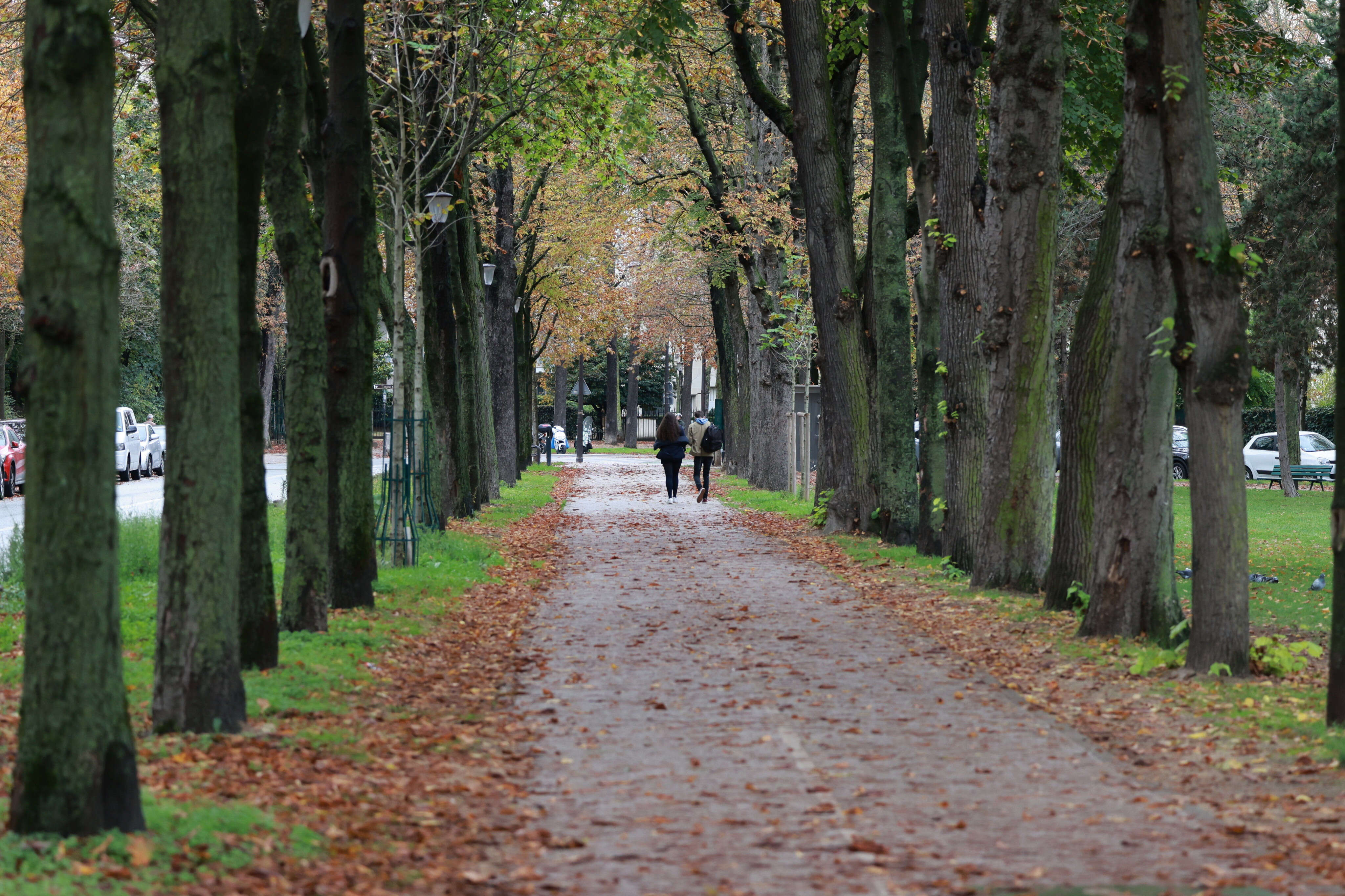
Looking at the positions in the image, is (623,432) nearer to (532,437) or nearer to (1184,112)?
(532,437)

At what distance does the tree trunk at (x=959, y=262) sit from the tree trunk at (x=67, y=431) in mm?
11582

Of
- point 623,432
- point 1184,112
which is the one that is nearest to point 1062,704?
point 1184,112

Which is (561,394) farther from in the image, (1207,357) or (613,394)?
(1207,357)

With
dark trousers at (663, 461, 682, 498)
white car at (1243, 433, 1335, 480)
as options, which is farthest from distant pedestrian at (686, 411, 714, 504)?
white car at (1243, 433, 1335, 480)

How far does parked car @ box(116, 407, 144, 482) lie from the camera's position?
38344 mm

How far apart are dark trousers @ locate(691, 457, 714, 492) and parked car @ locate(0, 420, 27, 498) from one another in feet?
45.1

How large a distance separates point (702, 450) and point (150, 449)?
20202 mm

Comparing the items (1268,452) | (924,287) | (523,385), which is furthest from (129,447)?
(1268,452)

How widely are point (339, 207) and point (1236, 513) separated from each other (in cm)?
723

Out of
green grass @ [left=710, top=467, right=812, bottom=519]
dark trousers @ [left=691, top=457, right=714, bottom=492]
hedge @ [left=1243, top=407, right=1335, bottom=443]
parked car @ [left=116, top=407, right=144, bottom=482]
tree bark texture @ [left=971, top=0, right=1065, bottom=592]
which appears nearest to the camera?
tree bark texture @ [left=971, top=0, right=1065, bottom=592]

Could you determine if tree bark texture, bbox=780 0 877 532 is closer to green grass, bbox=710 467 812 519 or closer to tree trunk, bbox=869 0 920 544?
tree trunk, bbox=869 0 920 544

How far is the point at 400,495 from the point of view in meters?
15.8

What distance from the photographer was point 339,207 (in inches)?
464

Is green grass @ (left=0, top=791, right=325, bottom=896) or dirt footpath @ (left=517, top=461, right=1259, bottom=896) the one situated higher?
green grass @ (left=0, top=791, right=325, bottom=896)
